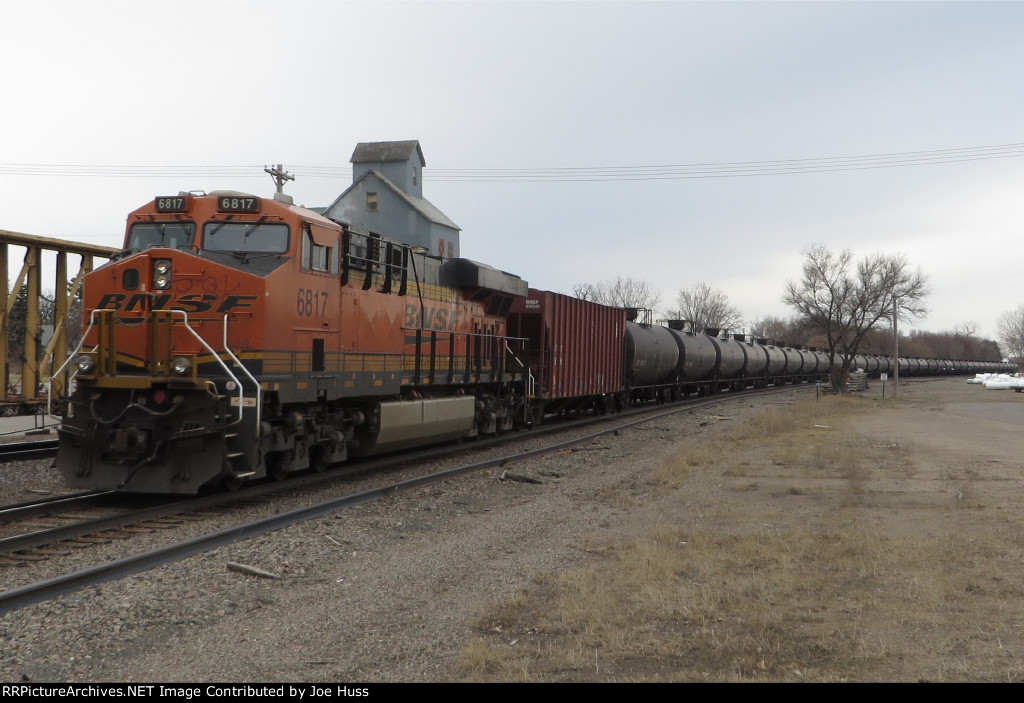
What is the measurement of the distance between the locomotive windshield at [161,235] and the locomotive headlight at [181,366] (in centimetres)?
179

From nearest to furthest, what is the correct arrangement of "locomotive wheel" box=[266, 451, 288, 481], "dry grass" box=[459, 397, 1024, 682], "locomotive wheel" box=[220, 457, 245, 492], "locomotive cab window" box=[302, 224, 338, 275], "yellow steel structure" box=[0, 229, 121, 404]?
"dry grass" box=[459, 397, 1024, 682], "locomotive wheel" box=[220, 457, 245, 492], "locomotive cab window" box=[302, 224, 338, 275], "locomotive wheel" box=[266, 451, 288, 481], "yellow steel structure" box=[0, 229, 121, 404]

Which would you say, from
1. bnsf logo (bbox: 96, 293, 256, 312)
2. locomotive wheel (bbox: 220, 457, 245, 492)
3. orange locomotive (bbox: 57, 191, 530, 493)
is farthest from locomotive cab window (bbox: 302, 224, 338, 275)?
locomotive wheel (bbox: 220, 457, 245, 492)

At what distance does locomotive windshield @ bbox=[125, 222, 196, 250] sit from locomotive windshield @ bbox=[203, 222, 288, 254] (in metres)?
0.23

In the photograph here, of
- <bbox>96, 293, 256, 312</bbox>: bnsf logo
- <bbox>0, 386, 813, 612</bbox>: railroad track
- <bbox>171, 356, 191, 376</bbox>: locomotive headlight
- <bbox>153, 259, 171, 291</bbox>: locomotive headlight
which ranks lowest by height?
<bbox>0, 386, 813, 612</bbox>: railroad track

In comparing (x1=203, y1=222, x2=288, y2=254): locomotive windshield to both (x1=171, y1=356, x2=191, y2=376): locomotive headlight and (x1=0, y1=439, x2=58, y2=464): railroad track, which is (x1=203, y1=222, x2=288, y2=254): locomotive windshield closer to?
(x1=171, y1=356, x2=191, y2=376): locomotive headlight

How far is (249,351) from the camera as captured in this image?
10.2 meters

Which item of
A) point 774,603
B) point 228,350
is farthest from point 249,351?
point 774,603

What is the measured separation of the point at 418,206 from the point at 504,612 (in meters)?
47.2

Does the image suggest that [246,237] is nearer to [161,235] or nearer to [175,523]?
[161,235]

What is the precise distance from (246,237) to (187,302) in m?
1.17

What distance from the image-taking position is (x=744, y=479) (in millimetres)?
13211

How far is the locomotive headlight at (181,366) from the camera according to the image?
32.0 feet

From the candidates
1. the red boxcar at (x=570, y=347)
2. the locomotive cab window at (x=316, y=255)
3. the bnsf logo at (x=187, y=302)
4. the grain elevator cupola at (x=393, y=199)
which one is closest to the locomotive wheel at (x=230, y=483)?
the bnsf logo at (x=187, y=302)

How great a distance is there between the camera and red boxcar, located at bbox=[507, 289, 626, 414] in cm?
2120
